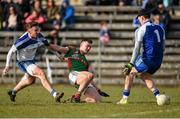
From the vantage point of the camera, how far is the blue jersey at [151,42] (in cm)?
1653

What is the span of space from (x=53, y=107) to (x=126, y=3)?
15670 millimetres

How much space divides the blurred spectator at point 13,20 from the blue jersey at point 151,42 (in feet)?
43.0

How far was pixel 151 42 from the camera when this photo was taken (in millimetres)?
16562

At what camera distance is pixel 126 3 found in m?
31.0

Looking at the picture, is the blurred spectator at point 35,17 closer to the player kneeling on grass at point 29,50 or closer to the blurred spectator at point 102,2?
the blurred spectator at point 102,2

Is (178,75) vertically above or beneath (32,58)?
beneath

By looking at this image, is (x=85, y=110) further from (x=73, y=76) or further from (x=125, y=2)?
(x=125, y=2)

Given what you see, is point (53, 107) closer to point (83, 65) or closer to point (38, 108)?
point (38, 108)

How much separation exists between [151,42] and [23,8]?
13685 millimetres

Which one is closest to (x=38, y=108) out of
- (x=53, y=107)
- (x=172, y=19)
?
(x=53, y=107)

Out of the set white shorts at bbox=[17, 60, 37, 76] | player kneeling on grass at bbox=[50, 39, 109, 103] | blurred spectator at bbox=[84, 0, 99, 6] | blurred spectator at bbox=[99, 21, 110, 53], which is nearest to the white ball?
player kneeling on grass at bbox=[50, 39, 109, 103]

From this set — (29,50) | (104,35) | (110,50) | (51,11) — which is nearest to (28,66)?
(29,50)

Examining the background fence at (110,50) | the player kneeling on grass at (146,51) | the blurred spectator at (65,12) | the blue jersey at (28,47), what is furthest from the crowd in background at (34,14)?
the player kneeling on grass at (146,51)

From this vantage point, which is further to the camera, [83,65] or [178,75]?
[178,75]
